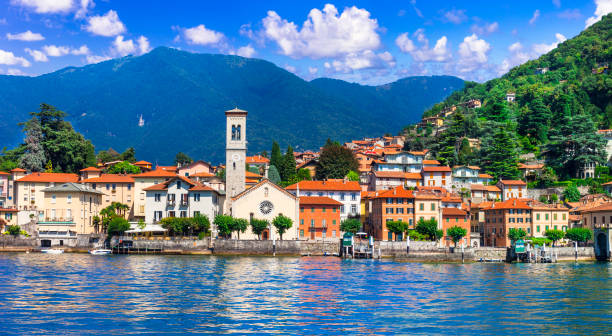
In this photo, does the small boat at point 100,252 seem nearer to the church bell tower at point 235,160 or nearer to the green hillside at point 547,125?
A: the church bell tower at point 235,160

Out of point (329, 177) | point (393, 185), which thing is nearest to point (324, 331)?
point (393, 185)

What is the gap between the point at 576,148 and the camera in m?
106

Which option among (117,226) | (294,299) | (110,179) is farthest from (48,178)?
(294,299)

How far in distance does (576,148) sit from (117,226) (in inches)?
2743

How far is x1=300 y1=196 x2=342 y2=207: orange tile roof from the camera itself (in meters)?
82.0

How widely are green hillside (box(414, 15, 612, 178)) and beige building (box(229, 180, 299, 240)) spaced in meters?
40.4

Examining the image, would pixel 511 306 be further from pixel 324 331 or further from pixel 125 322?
pixel 125 322

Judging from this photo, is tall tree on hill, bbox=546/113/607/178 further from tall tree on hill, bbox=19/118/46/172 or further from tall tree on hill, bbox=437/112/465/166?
tall tree on hill, bbox=19/118/46/172

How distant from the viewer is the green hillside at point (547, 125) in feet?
348

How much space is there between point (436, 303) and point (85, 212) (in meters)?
56.1

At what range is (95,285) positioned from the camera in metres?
46.1

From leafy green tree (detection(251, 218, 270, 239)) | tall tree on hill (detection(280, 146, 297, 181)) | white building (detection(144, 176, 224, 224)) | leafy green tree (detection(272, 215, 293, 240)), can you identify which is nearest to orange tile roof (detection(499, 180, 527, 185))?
tall tree on hill (detection(280, 146, 297, 181))

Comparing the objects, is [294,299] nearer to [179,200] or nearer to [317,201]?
[317,201]

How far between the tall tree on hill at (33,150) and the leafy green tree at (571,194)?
76094mm
